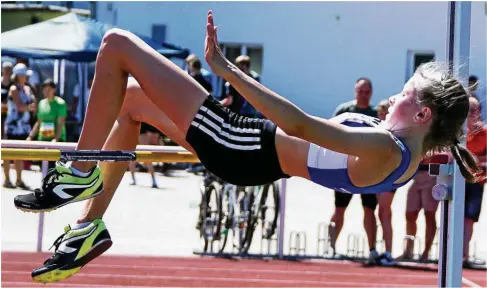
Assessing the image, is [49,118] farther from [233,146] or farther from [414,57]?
[414,57]

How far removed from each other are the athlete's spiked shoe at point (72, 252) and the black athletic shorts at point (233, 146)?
51 cm

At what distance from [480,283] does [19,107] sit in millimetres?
6055

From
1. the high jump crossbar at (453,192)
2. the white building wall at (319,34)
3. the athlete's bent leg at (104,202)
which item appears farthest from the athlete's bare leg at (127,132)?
the white building wall at (319,34)

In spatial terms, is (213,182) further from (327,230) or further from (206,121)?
(206,121)

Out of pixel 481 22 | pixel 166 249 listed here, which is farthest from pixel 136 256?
pixel 481 22

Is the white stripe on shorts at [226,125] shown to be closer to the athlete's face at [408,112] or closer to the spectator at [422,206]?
the athlete's face at [408,112]

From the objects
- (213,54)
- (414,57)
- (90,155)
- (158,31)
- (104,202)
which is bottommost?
(104,202)

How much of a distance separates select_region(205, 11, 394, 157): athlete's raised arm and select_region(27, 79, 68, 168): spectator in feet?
25.3

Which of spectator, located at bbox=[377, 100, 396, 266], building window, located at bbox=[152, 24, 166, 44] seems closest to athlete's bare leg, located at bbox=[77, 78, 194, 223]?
spectator, located at bbox=[377, 100, 396, 266]

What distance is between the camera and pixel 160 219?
9.87 meters

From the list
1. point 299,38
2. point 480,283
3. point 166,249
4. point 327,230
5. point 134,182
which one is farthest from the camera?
point 299,38

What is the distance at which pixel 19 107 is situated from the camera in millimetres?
11328

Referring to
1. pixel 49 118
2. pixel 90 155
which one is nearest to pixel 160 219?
pixel 49 118

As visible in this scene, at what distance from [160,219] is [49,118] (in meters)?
1.99
